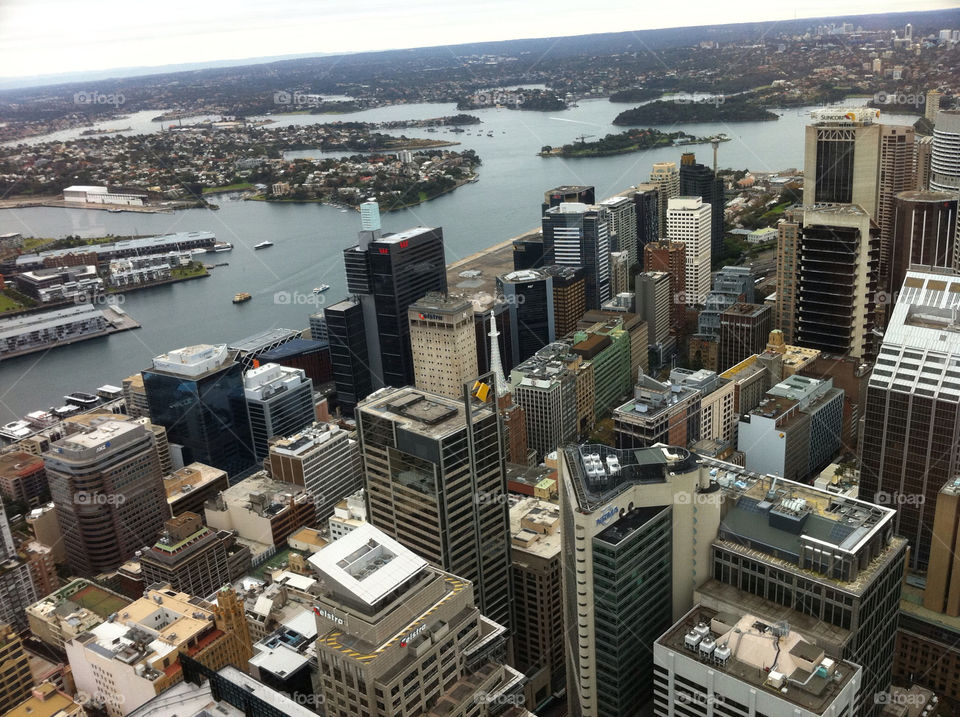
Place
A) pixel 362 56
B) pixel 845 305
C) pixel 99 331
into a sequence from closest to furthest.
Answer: pixel 845 305, pixel 99 331, pixel 362 56

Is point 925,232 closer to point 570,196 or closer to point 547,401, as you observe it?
point 547,401

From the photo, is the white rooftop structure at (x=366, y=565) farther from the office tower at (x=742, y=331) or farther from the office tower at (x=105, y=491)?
the office tower at (x=742, y=331)

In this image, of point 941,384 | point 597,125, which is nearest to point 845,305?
point 941,384

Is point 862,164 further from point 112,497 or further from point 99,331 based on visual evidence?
point 99,331

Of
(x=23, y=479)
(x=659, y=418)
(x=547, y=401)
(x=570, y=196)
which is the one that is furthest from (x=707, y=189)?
(x=23, y=479)

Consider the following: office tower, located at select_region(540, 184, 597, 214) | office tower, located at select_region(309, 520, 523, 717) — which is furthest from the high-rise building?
office tower, located at select_region(309, 520, 523, 717)
